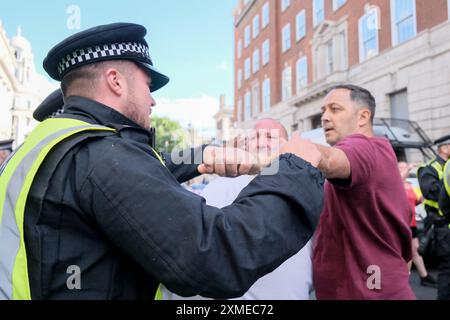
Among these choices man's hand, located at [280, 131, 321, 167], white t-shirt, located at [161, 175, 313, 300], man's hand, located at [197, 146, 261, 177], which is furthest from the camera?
white t-shirt, located at [161, 175, 313, 300]

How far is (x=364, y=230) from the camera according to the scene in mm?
2191

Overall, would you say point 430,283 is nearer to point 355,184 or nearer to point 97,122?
point 355,184

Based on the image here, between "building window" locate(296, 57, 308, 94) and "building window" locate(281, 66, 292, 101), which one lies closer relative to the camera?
"building window" locate(296, 57, 308, 94)

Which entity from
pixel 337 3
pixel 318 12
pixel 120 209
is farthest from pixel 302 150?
pixel 318 12

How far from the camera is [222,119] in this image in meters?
69.6

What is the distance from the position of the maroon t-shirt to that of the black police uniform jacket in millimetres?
1088

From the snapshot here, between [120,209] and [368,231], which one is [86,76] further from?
[368,231]

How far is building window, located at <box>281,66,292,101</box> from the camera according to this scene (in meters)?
23.8

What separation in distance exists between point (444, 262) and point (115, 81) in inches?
153

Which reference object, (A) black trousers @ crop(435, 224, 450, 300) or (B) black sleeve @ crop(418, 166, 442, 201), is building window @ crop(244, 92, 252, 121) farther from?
(A) black trousers @ crop(435, 224, 450, 300)

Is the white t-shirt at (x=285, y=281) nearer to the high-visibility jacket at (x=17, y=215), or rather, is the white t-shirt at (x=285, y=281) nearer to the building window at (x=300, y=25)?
the high-visibility jacket at (x=17, y=215)

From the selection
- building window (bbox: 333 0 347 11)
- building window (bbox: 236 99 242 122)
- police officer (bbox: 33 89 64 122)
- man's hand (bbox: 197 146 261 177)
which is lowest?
man's hand (bbox: 197 146 261 177)

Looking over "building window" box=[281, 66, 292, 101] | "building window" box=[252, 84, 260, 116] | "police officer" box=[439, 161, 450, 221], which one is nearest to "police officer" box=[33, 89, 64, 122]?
"police officer" box=[439, 161, 450, 221]

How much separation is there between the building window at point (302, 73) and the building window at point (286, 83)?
39.2 inches
